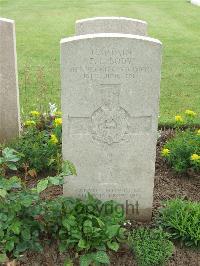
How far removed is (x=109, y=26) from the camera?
17.4 ft

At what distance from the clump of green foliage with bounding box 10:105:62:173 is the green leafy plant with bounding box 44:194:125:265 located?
34.6 inches

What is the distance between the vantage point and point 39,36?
12773 mm

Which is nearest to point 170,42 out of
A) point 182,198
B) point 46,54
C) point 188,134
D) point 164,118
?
point 46,54

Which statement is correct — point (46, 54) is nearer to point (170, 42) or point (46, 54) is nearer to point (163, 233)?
point (170, 42)

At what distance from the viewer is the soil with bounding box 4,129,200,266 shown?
3738 mm

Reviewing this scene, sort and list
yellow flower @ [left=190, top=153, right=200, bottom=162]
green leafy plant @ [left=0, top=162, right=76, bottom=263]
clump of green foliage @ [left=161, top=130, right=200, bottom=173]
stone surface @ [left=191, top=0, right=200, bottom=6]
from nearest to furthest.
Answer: green leafy plant @ [left=0, top=162, right=76, bottom=263]
yellow flower @ [left=190, top=153, right=200, bottom=162]
clump of green foliage @ [left=161, top=130, right=200, bottom=173]
stone surface @ [left=191, top=0, right=200, bottom=6]

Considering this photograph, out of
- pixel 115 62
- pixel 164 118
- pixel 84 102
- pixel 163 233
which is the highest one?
pixel 115 62

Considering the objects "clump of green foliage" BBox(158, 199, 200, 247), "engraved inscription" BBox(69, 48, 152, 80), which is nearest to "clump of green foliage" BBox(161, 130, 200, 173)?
"clump of green foliage" BBox(158, 199, 200, 247)

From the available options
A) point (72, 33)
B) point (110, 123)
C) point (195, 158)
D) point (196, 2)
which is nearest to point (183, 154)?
point (195, 158)

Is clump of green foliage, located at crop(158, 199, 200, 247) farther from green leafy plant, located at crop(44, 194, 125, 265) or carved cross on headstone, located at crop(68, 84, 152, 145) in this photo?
carved cross on headstone, located at crop(68, 84, 152, 145)

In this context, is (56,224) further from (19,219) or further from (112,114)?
(112,114)

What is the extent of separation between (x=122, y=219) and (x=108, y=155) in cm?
57

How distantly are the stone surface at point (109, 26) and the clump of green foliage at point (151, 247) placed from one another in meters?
2.43

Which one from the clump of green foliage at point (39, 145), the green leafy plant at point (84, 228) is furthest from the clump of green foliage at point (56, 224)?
the clump of green foliage at point (39, 145)
